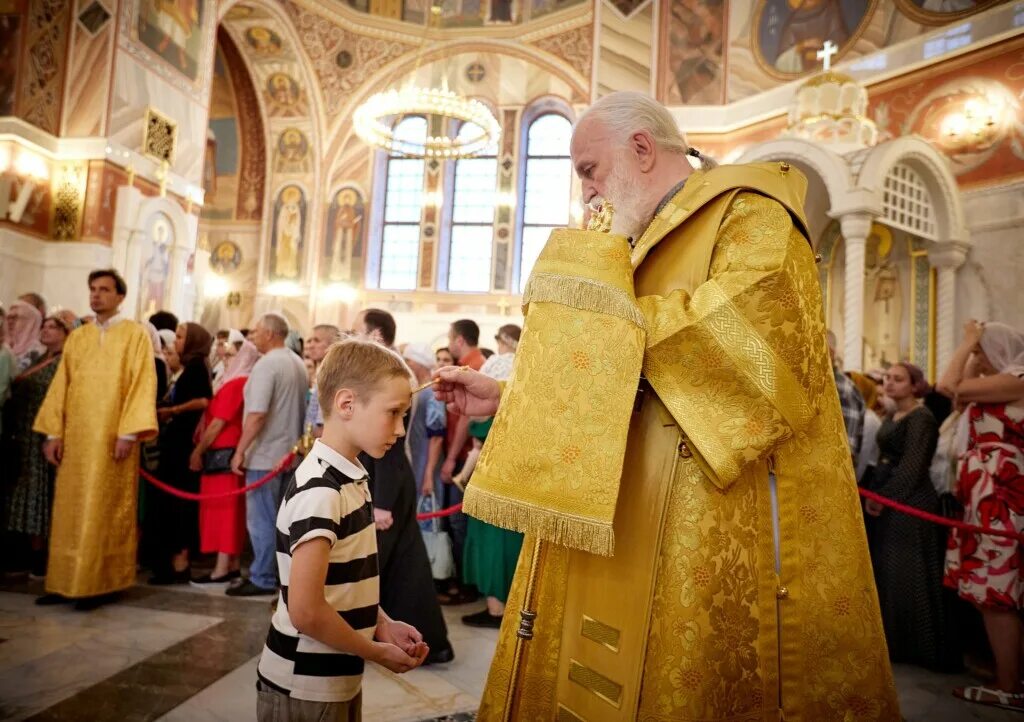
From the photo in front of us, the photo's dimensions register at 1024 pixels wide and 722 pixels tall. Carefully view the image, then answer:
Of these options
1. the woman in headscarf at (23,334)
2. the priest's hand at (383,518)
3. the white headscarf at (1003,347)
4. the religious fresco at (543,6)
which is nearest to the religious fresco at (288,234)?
the religious fresco at (543,6)

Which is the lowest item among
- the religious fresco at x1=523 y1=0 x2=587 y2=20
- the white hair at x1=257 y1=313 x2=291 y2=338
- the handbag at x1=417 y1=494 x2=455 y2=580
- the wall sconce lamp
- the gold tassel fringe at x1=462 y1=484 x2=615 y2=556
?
the handbag at x1=417 y1=494 x2=455 y2=580

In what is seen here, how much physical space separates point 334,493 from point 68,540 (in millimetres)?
3264

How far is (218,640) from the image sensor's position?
3.60 meters

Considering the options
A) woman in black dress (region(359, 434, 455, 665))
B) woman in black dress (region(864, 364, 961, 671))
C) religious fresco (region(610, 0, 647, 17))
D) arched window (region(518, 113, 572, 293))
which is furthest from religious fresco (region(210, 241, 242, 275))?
woman in black dress (region(864, 364, 961, 671))

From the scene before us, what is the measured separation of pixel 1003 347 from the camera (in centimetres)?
341

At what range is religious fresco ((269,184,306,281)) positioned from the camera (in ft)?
56.9

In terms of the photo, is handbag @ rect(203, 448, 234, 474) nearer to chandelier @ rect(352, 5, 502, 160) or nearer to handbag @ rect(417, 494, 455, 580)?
handbag @ rect(417, 494, 455, 580)

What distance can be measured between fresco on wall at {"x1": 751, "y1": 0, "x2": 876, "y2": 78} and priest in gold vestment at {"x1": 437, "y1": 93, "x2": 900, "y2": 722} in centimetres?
1180

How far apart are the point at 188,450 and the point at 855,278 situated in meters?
7.12

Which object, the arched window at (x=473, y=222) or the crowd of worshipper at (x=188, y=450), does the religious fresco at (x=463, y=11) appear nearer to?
the arched window at (x=473, y=222)

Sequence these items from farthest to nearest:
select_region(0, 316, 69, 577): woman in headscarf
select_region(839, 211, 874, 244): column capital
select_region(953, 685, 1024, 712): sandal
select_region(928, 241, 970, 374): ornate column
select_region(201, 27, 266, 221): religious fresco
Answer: select_region(201, 27, 266, 221): religious fresco < select_region(928, 241, 970, 374): ornate column < select_region(839, 211, 874, 244): column capital < select_region(0, 316, 69, 577): woman in headscarf < select_region(953, 685, 1024, 712): sandal

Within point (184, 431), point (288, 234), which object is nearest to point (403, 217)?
point (288, 234)

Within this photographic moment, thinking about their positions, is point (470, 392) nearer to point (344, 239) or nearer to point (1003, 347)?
point (1003, 347)

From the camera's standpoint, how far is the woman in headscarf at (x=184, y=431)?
15.9 ft
